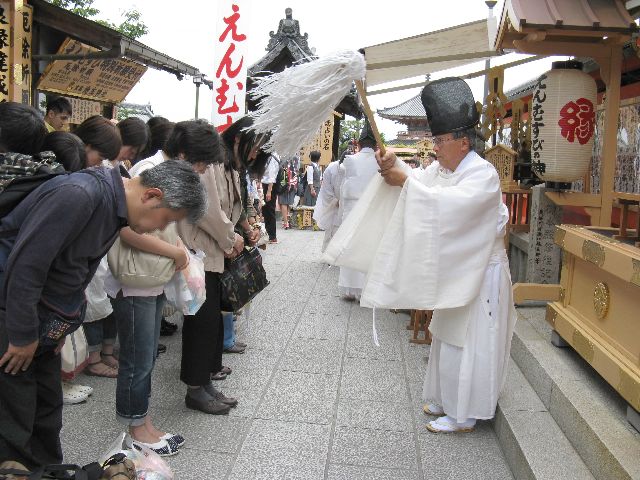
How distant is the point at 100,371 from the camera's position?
4629 mm

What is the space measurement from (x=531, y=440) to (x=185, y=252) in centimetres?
225

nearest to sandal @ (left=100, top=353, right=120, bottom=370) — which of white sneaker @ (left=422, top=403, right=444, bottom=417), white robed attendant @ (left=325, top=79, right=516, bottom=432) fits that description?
white robed attendant @ (left=325, top=79, right=516, bottom=432)

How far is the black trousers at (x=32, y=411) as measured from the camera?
245 cm

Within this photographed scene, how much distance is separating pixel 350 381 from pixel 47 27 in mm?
6277

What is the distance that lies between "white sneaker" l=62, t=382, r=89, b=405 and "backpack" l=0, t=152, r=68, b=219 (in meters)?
1.95

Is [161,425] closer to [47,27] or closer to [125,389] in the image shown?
[125,389]

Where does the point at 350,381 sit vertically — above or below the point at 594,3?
below

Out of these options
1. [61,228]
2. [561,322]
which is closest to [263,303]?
[561,322]

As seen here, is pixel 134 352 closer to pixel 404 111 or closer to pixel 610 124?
pixel 610 124

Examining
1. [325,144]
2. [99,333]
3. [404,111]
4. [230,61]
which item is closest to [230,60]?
[230,61]

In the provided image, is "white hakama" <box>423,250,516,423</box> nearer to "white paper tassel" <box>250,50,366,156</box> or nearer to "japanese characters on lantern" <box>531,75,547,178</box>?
"white paper tassel" <box>250,50,366,156</box>

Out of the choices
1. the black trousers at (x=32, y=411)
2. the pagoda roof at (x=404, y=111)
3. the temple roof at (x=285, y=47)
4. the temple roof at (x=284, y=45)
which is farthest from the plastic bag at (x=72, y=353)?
the pagoda roof at (x=404, y=111)

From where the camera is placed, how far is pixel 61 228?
221 centimetres

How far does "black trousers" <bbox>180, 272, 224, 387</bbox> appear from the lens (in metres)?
3.99
